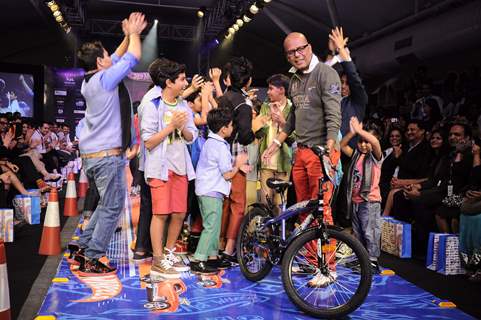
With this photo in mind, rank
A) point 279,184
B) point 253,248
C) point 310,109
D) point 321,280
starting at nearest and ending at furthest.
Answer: point 321,280 < point 279,184 < point 310,109 < point 253,248

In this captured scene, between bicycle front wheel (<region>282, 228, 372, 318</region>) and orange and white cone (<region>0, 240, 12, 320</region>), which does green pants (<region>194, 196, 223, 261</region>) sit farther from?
orange and white cone (<region>0, 240, 12, 320</region>)

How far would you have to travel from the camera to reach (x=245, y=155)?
14.6 ft

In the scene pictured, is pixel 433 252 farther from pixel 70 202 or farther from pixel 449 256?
pixel 70 202

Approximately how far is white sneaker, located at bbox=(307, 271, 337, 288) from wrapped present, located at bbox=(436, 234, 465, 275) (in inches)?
57.3

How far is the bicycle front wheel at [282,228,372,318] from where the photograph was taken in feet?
10.5

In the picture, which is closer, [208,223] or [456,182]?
[208,223]

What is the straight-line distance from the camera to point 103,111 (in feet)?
12.8

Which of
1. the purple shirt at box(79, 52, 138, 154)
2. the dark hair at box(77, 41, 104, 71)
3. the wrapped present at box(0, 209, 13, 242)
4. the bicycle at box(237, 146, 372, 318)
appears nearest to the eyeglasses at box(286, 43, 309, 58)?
the bicycle at box(237, 146, 372, 318)

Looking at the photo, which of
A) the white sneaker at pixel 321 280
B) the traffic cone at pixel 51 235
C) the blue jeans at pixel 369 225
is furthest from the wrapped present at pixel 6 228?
the blue jeans at pixel 369 225

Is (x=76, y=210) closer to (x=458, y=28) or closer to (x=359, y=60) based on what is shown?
(x=458, y=28)

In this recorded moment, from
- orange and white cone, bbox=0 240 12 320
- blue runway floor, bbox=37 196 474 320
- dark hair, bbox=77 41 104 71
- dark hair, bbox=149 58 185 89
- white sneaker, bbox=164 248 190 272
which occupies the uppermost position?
dark hair, bbox=77 41 104 71

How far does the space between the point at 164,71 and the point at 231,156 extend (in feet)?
2.82

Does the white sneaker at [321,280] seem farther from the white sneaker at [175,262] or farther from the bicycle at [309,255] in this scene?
the white sneaker at [175,262]

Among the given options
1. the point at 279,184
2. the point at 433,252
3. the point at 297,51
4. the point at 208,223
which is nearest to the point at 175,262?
the point at 208,223
